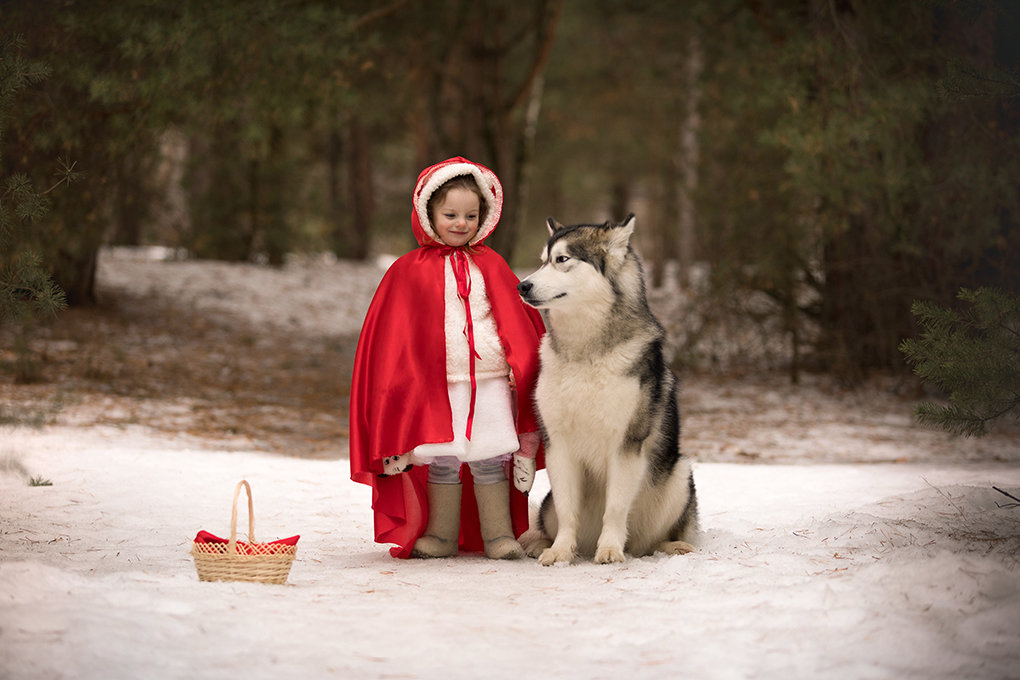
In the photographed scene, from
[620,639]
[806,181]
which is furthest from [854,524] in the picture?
[806,181]

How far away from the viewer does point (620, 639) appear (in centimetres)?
314

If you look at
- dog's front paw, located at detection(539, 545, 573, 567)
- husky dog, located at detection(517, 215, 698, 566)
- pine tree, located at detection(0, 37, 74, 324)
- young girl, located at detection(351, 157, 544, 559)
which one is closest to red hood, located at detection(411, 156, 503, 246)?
young girl, located at detection(351, 157, 544, 559)

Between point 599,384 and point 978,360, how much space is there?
5.43ft

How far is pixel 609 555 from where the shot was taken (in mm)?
4305

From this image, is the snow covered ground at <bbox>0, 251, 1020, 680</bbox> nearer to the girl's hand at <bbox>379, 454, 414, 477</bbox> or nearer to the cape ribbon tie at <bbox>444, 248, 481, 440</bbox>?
the girl's hand at <bbox>379, 454, 414, 477</bbox>

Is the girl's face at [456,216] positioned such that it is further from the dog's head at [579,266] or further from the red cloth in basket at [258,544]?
the red cloth in basket at [258,544]

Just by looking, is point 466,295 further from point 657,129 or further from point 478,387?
point 657,129

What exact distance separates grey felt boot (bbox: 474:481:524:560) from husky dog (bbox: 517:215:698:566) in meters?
0.27

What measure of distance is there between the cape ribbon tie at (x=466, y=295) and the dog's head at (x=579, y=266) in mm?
467

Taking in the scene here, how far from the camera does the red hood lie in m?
4.54

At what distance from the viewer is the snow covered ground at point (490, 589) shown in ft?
9.43

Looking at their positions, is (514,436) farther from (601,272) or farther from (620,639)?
(620,639)

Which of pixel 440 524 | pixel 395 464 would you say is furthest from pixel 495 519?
pixel 395 464

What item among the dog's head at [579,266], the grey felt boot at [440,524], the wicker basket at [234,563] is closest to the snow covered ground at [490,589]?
the wicker basket at [234,563]
